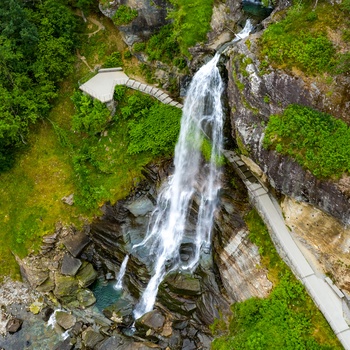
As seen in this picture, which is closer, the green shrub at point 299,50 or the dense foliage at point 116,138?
the green shrub at point 299,50

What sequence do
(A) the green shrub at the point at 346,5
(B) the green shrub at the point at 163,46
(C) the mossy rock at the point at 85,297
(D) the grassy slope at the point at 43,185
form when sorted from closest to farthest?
1. (A) the green shrub at the point at 346,5
2. (C) the mossy rock at the point at 85,297
3. (D) the grassy slope at the point at 43,185
4. (B) the green shrub at the point at 163,46

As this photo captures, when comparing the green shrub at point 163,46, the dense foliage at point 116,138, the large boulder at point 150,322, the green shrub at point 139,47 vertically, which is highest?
the green shrub at point 163,46

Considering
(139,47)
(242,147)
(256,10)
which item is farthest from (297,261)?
(139,47)

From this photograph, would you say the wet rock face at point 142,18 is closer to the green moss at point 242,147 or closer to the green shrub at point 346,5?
the green moss at point 242,147

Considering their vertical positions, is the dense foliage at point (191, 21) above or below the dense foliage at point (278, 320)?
above

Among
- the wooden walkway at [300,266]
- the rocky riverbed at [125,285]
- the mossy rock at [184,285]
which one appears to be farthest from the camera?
the mossy rock at [184,285]

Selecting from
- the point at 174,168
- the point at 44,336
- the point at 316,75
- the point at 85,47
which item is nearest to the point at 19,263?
the point at 44,336

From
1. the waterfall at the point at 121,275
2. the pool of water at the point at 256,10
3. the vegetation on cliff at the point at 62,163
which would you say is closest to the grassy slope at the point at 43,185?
the vegetation on cliff at the point at 62,163

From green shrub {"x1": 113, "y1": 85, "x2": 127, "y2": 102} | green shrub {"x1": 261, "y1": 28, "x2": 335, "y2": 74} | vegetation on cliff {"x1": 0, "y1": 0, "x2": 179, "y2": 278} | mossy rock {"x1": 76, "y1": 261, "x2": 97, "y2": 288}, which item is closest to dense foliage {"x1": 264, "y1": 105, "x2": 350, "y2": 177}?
green shrub {"x1": 261, "y1": 28, "x2": 335, "y2": 74}
